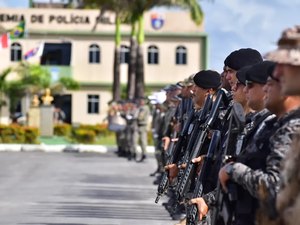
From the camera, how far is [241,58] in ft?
29.7

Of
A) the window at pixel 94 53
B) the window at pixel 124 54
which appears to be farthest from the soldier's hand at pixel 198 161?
the window at pixel 124 54

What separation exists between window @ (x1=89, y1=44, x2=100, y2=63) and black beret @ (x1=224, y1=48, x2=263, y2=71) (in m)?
57.4

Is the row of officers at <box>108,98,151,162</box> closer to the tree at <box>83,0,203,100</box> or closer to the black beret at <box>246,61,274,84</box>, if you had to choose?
the tree at <box>83,0,203,100</box>

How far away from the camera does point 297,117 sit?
19.4 feet

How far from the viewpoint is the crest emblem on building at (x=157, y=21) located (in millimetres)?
66450

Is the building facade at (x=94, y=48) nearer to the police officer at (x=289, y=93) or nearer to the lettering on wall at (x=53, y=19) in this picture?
the lettering on wall at (x=53, y=19)

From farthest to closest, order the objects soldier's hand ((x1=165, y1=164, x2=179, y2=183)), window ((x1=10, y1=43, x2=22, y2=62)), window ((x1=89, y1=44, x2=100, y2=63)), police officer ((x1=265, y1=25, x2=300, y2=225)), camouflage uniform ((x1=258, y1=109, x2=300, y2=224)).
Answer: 1. window ((x1=10, y1=43, x2=22, y2=62))
2. window ((x1=89, y1=44, x2=100, y2=63))
3. soldier's hand ((x1=165, y1=164, x2=179, y2=183))
4. camouflage uniform ((x1=258, y1=109, x2=300, y2=224))
5. police officer ((x1=265, y1=25, x2=300, y2=225))

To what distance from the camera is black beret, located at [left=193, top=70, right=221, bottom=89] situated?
36.2 ft

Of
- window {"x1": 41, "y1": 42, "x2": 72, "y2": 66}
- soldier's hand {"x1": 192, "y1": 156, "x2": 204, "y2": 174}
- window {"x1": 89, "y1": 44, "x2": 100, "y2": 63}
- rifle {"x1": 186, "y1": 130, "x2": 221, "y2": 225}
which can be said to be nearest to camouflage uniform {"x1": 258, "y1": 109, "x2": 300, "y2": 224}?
rifle {"x1": 186, "y1": 130, "x2": 221, "y2": 225}

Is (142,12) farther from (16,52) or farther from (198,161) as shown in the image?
(198,161)

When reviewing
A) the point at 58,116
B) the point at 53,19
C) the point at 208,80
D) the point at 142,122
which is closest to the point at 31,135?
the point at 142,122

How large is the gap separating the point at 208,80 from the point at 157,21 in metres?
55.8

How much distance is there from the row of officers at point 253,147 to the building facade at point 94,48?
56696 millimetres

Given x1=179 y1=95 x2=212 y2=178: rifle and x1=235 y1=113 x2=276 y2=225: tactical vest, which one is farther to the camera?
x1=179 y1=95 x2=212 y2=178: rifle
